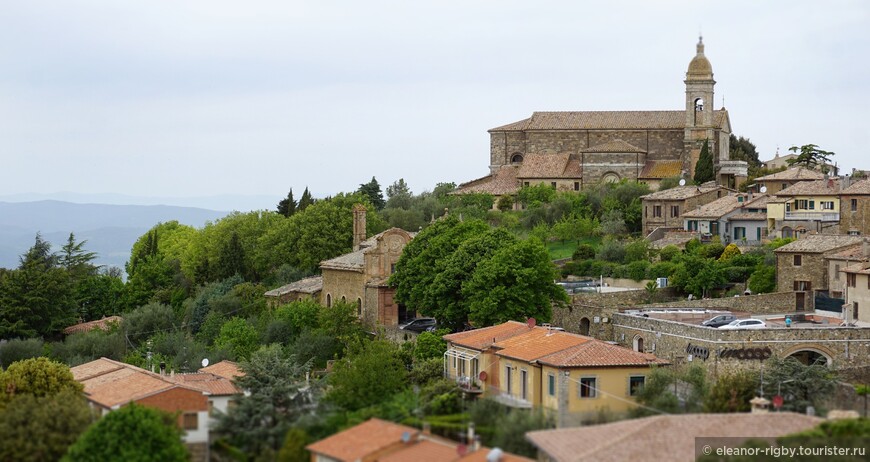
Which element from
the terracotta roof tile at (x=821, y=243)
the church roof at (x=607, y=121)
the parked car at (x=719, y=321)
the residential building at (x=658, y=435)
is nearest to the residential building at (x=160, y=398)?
the residential building at (x=658, y=435)

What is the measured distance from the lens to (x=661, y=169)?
88312mm

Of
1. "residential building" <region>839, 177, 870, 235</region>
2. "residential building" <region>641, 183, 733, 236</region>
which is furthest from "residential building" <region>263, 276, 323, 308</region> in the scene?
"residential building" <region>839, 177, 870, 235</region>

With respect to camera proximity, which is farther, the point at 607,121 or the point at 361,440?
the point at 607,121

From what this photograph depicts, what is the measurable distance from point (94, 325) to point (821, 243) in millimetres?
38995

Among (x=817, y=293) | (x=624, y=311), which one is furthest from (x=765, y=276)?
(x=624, y=311)

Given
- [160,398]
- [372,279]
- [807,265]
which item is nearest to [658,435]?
[160,398]

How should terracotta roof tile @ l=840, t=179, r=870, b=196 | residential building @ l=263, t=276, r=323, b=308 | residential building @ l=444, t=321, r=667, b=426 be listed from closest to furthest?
residential building @ l=444, t=321, r=667, b=426
terracotta roof tile @ l=840, t=179, r=870, b=196
residential building @ l=263, t=276, r=323, b=308

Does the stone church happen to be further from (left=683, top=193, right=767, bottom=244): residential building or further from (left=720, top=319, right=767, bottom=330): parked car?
(left=720, top=319, right=767, bottom=330): parked car

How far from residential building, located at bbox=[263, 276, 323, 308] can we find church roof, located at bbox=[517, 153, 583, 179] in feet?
79.7

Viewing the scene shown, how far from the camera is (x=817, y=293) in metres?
54.2

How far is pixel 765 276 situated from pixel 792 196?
345 inches

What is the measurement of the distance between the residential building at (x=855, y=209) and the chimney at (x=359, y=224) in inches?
954

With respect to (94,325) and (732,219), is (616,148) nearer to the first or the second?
(732,219)

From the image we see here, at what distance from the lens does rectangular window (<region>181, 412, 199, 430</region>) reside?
36.6 metres
